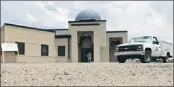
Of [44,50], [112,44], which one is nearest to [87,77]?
[44,50]

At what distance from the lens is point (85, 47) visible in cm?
6094

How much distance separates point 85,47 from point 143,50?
38248 millimetres

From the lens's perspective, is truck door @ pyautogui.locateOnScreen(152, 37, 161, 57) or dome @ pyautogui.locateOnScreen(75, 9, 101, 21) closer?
truck door @ pyautogui.locateOnScreen(152, 37, 161, 57)

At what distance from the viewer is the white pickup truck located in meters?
23.0

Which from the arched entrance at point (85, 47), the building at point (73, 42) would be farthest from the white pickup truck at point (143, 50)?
the arched entrance at point (85, 47)

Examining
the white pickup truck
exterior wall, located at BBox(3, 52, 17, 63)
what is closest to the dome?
exterior wall, located at BBox(3, 52, 17, 63)

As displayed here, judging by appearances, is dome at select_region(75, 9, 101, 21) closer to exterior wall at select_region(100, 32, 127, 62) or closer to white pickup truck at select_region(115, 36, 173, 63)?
exterior wall at select_region(100, 32, 127, 62)

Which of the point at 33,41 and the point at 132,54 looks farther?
the point at 33,41

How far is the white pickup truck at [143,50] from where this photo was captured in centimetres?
2301

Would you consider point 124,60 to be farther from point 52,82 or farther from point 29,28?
point 29,28

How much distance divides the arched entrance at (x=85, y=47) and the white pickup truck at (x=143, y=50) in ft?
112

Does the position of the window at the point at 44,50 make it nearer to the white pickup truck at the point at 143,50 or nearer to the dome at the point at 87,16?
the dome at the point at 87,16

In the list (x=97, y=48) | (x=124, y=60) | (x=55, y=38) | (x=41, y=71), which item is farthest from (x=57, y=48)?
(x=41, y=71)

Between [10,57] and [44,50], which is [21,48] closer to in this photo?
[44,50]
